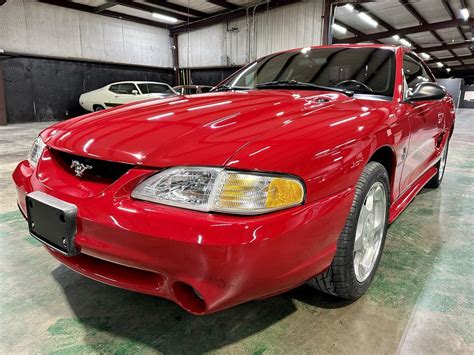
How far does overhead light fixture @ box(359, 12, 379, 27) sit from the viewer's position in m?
11.8

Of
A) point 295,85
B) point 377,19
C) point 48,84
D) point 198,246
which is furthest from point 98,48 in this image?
point 198,246

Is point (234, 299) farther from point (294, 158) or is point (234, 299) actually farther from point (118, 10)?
point (118, 10)

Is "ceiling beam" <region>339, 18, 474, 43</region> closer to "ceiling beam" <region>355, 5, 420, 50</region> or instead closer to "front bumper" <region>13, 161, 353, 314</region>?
"ceiling beam" <region>355, 5, 420, 50</region>

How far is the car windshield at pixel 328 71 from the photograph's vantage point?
6.26 ft

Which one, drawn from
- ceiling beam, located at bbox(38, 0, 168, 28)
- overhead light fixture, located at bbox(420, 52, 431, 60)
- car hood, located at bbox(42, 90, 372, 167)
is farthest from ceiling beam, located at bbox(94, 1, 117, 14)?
overhead light fixture, located at bbox(420, 52, 431, 60)

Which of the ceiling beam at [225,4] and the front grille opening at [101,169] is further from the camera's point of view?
the ceiling beam at [225,4]

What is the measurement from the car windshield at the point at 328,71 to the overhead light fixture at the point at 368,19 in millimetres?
11241

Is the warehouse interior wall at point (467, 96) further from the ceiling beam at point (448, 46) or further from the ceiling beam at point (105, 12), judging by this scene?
the ceiling beam at point (105, 12)

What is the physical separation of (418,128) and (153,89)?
10192 mm

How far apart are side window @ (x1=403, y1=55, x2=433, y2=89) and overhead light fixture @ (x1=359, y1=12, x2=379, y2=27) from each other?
10484 mm

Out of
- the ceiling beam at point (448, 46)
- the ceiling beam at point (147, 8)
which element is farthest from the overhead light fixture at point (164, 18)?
the ceiling beam at point (448, 46)

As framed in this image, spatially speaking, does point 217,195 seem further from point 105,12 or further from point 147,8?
point 105,12

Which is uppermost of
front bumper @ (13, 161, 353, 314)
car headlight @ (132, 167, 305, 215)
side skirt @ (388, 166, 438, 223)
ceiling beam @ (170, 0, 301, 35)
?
ceiling beam @ (170, 0, 301, 35)

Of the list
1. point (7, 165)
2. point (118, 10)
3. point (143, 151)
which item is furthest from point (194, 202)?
point (118, 10)
